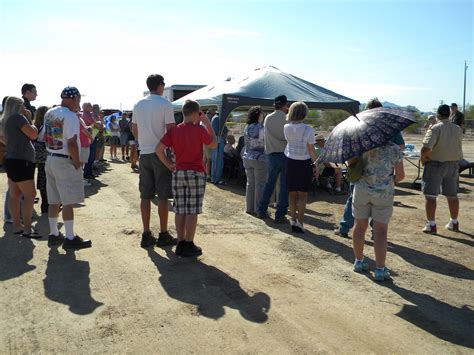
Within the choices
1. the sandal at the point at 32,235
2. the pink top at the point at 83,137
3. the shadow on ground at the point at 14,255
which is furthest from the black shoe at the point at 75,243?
the pink top at the point at 83,137

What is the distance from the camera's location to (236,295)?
4.15 m

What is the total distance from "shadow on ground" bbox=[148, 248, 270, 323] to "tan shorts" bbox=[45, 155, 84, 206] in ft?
3.89

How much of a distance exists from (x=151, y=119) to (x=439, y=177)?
165 inches

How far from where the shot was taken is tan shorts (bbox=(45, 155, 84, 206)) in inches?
203

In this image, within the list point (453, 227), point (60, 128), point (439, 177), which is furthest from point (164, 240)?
point (453, 227)

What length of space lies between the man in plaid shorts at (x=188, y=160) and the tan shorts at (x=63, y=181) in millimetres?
1062

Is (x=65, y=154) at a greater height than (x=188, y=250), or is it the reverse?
(x=65, y=154)

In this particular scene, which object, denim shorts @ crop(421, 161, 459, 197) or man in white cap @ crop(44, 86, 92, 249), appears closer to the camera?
man in white cap @ crop(44, 86, 92, 249)

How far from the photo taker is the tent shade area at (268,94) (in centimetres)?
1041

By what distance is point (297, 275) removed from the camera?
15.5 feet

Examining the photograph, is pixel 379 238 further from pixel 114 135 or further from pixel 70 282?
pixel 114 135

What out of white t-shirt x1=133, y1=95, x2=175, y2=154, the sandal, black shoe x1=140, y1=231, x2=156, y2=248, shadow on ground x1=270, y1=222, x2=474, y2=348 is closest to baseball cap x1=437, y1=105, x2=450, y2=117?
shadow on ground x1=270, y1=222, x2=474, y2=348

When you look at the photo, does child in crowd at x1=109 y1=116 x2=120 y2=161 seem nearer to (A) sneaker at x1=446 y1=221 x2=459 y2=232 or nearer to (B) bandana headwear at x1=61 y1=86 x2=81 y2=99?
(B) bandana headwear at x1=61 y1=86 x2=81 y2=99

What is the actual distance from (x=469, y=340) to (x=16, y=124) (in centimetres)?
525
